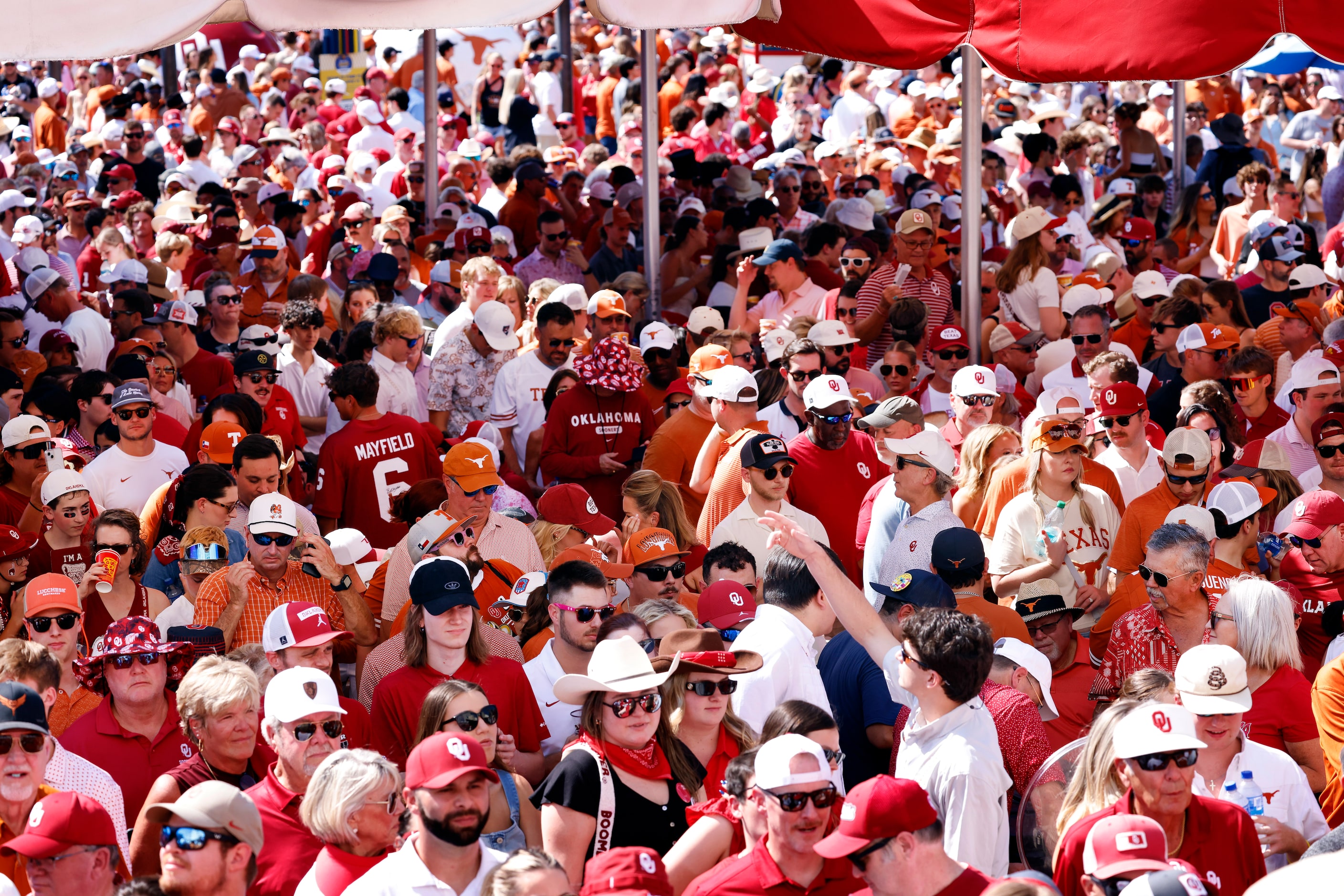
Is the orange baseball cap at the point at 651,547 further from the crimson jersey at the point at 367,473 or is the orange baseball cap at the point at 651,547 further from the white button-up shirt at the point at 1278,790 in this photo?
the white button-up shirt at the point at 1278,790

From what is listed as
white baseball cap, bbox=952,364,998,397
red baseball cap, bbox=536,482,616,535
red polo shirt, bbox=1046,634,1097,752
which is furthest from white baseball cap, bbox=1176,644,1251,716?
white baseball cap, bbox=952,364,998,397

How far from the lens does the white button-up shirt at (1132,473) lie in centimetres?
715

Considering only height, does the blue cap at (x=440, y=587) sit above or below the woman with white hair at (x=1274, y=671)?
above

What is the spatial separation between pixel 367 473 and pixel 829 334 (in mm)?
2475

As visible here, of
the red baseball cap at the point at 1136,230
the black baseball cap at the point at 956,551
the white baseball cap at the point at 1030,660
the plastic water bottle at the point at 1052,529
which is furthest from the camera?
the red baseball cap at the point at 1136,230

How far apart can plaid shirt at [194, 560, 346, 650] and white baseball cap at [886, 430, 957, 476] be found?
88.0 inches

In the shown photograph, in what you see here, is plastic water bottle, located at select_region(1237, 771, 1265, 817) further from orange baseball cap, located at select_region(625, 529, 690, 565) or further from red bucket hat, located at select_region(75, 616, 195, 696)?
red bucket hat, located at select_region(75, 616, 195, 696)

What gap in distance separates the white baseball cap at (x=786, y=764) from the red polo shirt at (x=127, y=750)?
6.43 feet

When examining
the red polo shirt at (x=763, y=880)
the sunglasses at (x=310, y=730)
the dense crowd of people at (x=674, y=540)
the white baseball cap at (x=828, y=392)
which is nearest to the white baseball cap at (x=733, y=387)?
the dense crowd of people at (x=674, y=540)

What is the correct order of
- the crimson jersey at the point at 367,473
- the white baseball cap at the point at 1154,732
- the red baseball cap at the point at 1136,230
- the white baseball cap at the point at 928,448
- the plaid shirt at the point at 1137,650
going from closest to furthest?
the white baseball cap at the point at 1154,732 < the plaid shirt at the point at 1137,650 < the white baseball cap at the point at 928,448 < the crimson jersey at the point at 367,473 < the red baseball cap at the point at 1136,230

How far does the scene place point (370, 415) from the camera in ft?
24.5

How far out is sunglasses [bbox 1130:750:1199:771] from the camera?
13.3ft

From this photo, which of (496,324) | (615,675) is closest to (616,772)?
(615,675)

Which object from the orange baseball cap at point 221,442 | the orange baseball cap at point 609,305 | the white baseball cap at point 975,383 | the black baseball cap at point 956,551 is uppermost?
the orange baseball cap at point 609,305
